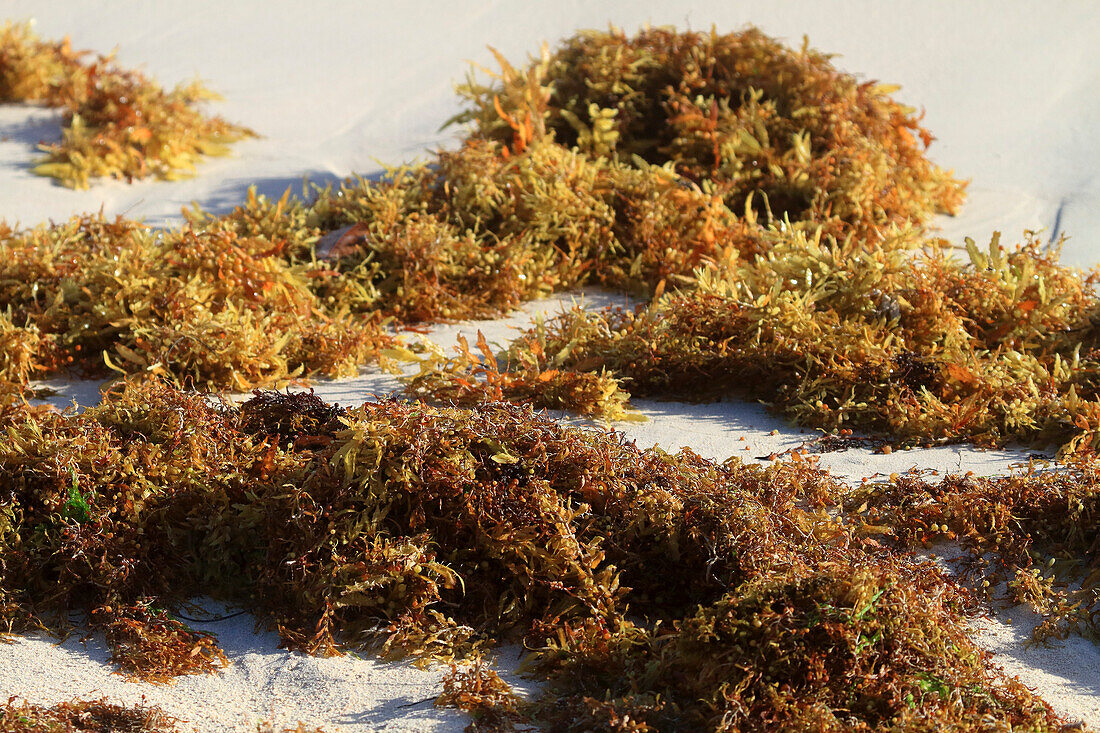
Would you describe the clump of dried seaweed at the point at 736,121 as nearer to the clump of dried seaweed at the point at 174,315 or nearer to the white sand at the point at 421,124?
the white sand at the point at 421,124

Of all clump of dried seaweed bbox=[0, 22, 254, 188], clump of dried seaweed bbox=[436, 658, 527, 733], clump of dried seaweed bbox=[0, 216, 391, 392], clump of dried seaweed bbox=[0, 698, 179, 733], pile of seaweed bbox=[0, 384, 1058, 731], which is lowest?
clump of dried seaweed bbox=[0, 698, 179, 733]

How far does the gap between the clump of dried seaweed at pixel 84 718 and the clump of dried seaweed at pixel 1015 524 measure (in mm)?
2222

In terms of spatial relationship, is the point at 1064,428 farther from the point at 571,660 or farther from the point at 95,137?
the point at 95,137

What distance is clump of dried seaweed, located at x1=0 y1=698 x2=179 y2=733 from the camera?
8.63 ft

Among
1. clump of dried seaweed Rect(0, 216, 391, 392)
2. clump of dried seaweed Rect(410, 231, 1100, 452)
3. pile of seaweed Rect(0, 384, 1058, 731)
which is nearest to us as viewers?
pile of seaweed Rect(0, 384, 1058, 731)

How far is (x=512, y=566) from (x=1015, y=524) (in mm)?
1729

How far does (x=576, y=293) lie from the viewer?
6.29m

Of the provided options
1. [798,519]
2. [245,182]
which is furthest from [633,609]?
[245,182]

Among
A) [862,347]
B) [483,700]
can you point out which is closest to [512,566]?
[483,700]

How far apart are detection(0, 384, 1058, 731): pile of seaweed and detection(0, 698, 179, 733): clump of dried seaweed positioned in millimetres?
221

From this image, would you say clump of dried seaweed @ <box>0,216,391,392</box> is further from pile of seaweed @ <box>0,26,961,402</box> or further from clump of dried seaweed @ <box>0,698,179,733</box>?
clump of dried seaweed @ <box>0,698,179,733</box>

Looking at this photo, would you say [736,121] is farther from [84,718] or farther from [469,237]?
[84,718]

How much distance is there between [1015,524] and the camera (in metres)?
3.56

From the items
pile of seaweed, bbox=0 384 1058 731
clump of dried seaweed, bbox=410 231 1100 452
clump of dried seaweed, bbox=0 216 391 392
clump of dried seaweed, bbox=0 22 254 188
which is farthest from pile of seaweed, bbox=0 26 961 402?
clump of dried seaweed, bbox=0 22 254 188
